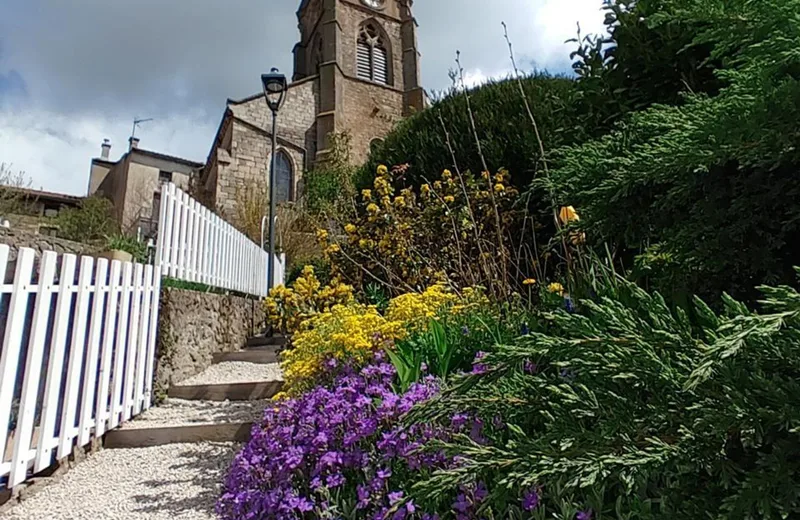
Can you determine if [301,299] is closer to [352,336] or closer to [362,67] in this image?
[352,336]

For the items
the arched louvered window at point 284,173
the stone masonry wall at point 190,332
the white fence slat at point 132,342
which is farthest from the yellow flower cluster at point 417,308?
the arched louvered window at point 284,173

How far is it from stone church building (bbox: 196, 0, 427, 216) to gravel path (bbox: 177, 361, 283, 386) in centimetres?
1300

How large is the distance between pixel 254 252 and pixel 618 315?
24.7 ft

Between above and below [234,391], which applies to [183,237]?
above

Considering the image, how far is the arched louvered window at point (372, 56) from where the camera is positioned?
22875 millimetres

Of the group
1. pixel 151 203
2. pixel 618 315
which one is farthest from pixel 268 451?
pixel 151 203

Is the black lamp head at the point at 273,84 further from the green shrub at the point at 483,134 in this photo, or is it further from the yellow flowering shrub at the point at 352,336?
the yellow flowering shrub at the point at 352,336

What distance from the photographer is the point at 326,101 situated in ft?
68.4

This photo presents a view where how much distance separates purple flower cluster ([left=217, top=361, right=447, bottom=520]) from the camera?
1.48 metres

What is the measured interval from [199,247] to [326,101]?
57.0 feet

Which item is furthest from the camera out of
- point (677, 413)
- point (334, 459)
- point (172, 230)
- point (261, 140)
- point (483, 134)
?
point (261, 140)

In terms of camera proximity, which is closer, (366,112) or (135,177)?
(366,112)

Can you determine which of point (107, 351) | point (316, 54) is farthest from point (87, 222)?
point (107, 351)

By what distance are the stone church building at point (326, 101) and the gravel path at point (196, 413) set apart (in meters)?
13.9
